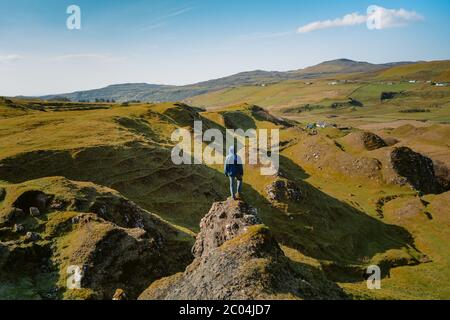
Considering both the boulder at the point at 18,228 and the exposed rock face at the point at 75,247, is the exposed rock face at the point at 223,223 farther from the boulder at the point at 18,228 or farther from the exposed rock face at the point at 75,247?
the boulder at the point at 18,228

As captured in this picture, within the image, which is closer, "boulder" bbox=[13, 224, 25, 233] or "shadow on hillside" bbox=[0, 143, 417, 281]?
"boulder" bbox=[13, 224, 25, 233]

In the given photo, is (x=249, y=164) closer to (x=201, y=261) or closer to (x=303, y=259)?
(x=303, y=259)

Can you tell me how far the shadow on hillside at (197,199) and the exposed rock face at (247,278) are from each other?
26741 mm

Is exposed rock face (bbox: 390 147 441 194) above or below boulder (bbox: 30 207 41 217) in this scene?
below

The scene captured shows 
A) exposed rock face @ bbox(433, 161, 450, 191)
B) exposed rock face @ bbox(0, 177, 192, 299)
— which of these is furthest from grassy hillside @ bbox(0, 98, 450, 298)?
exposed rock face @ bbox(433, 161, 450, 191)

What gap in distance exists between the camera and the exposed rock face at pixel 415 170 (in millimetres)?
92188

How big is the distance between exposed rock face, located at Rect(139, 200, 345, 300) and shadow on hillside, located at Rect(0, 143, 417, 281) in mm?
26741

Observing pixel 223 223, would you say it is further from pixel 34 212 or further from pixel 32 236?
pixel 34 212

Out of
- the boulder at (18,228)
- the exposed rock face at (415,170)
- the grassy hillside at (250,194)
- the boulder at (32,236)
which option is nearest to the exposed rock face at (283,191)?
the grassy hillside at (250,194)

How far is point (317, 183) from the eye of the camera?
91.8 m

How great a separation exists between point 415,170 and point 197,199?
6106cm

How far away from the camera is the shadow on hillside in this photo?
53.5 meters

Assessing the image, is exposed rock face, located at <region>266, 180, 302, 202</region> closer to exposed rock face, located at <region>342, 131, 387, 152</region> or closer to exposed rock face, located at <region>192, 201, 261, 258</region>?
exposed rock face, located at <region>192, 201, 261, 258</region>

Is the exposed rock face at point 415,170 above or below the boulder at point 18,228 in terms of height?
below
